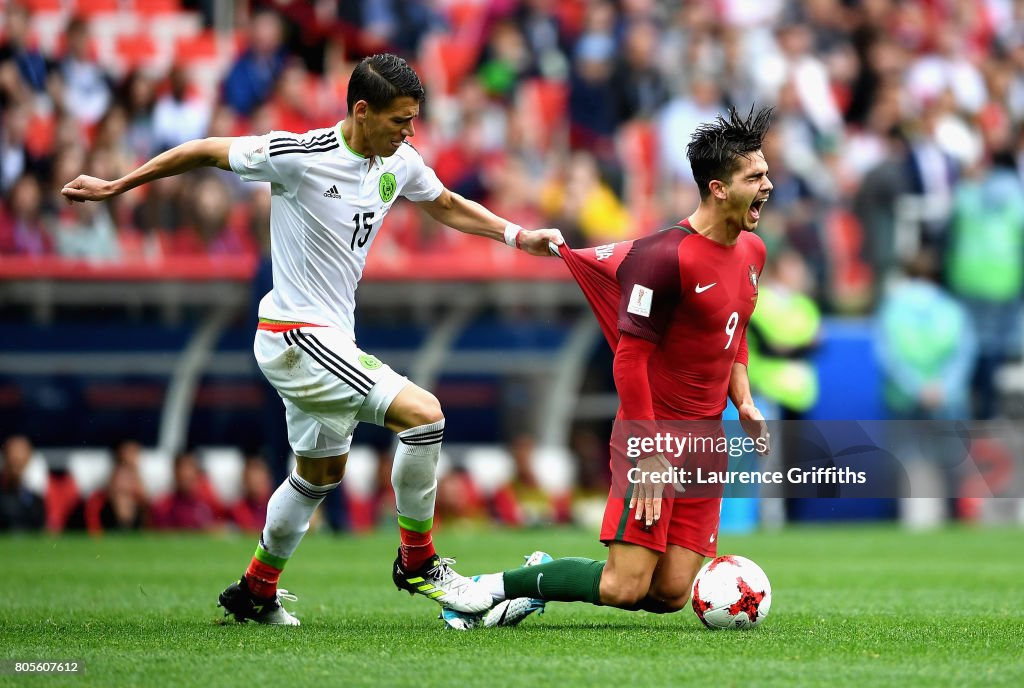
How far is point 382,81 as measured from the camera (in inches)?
279

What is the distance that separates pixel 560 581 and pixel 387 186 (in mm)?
2068

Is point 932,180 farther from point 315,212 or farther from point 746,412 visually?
point 315,212

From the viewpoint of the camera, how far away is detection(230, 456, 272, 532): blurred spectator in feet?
50.5

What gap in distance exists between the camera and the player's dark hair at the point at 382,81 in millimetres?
7090

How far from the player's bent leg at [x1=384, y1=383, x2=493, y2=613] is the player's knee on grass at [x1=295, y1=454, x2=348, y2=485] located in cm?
37

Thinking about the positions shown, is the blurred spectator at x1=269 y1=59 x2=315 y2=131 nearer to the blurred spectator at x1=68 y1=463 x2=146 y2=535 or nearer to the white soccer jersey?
the blurred spectator at x1=68 y1=463 x2=146 y2=535

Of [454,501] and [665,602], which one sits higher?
[665,602]

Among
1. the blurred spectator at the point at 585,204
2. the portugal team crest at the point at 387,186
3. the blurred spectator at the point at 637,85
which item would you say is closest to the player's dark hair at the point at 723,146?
the portugal team crest at the point at 387,186

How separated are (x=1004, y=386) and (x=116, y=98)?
33.1 feet

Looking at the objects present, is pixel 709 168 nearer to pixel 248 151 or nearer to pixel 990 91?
pixel 248 151

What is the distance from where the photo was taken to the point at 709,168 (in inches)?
281

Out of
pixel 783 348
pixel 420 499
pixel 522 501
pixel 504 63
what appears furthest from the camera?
pixel 504 63

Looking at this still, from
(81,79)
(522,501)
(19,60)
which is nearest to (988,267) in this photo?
(522,501)

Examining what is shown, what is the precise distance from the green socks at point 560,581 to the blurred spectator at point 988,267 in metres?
10.8
